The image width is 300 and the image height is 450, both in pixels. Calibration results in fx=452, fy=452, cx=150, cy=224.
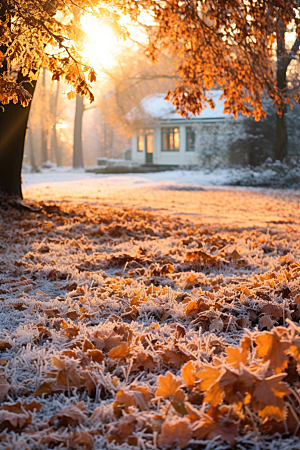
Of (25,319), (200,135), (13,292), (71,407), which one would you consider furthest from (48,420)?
(200,135)

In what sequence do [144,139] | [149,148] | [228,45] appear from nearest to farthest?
[228,45], [144,139], [149,148]

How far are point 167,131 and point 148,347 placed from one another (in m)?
37.1

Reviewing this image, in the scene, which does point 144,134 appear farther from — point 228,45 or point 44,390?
point 44,390

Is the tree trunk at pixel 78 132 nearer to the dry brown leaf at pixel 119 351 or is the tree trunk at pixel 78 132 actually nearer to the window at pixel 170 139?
the window at pixel 170 139

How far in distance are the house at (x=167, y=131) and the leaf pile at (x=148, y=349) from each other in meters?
29.4

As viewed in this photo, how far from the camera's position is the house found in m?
35.2

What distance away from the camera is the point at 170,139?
127ft

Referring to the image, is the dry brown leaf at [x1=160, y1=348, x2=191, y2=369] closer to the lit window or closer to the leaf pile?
the leaf pile

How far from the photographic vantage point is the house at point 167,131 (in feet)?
116

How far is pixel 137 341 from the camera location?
2.64 meters

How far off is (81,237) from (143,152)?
3416 centimetres

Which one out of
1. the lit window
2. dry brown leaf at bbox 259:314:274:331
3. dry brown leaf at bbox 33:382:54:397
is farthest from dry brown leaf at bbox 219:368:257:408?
the lit window

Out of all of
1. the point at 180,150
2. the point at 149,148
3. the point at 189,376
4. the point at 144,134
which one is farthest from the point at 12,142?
the point at 149,148

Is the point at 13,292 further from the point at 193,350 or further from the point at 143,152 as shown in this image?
the point at 143,152
